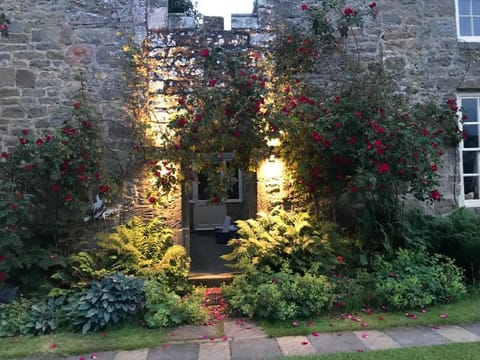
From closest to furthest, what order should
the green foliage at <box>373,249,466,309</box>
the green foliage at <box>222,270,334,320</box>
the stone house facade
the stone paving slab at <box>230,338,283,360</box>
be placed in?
1. the stone paving slab at <box>230,338,283,360</box>
2. the green foliage at <box>222,270,334,320</box>
3. the green foliage at <box>373,249,466,309</box>
4. the stone house facade

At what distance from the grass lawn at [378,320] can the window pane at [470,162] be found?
128 inches

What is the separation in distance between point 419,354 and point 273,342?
1.43 m

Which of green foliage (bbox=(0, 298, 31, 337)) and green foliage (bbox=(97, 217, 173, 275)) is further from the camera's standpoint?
green foliage (bbox=(97, 217, 173, 275))

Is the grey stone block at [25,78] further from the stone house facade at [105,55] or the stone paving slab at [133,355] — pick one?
the stone paving slab at [133,355]

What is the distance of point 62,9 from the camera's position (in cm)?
684

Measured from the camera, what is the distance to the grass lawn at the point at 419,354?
12.6ft

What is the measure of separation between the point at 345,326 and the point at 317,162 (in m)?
2.57

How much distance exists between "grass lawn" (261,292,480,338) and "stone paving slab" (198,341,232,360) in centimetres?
57

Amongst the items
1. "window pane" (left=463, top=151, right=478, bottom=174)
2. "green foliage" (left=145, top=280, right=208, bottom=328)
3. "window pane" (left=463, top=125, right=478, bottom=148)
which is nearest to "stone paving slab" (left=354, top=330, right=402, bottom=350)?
"green foliage" (left=145, top=280, right=208, bottom=328)

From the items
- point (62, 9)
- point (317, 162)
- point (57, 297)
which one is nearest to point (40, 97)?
point (62, 9)

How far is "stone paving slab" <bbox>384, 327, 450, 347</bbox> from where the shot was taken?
14.0 ft

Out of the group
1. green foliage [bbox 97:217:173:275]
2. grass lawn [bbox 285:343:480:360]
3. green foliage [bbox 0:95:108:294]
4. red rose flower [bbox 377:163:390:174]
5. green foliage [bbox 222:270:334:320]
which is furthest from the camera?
green foliage [bbox 97:217:173:275]

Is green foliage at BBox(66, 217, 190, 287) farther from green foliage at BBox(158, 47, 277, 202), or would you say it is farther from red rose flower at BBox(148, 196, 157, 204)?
green foliage at BBox(158, 47, 277, 202)

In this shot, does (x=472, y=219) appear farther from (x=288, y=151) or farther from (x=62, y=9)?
(x=62, y=9)
